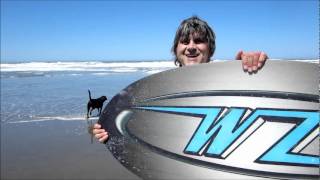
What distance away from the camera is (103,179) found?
4.12m

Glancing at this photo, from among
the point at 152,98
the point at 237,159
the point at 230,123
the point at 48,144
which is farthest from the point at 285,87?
the point at 48,144

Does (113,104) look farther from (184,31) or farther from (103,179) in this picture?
(103,179)

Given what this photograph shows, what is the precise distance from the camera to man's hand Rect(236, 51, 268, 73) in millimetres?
1822

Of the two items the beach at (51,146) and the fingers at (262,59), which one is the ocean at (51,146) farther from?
the fingers at (262,59)

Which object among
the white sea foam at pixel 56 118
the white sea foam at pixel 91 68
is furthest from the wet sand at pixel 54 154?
the white sea foam at pixel 91 68

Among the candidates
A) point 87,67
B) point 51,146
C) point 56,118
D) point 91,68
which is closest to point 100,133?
point 51,146

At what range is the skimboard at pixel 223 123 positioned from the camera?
1810 mm

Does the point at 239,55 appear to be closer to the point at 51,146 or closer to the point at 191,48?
the point at 191,48

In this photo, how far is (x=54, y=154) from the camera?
4.95 meters

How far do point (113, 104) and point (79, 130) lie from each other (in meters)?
4.18

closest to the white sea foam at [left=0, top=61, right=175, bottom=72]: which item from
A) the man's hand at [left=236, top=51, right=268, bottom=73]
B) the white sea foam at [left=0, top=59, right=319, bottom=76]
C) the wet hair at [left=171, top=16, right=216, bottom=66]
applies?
the white sea foam at [left=0, top=59, right=319, bottom=76]

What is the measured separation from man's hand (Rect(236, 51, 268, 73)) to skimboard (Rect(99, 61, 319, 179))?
0.03 meters

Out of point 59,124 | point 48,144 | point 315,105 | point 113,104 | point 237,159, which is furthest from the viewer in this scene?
point 59,124

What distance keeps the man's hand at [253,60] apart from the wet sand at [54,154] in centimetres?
268
